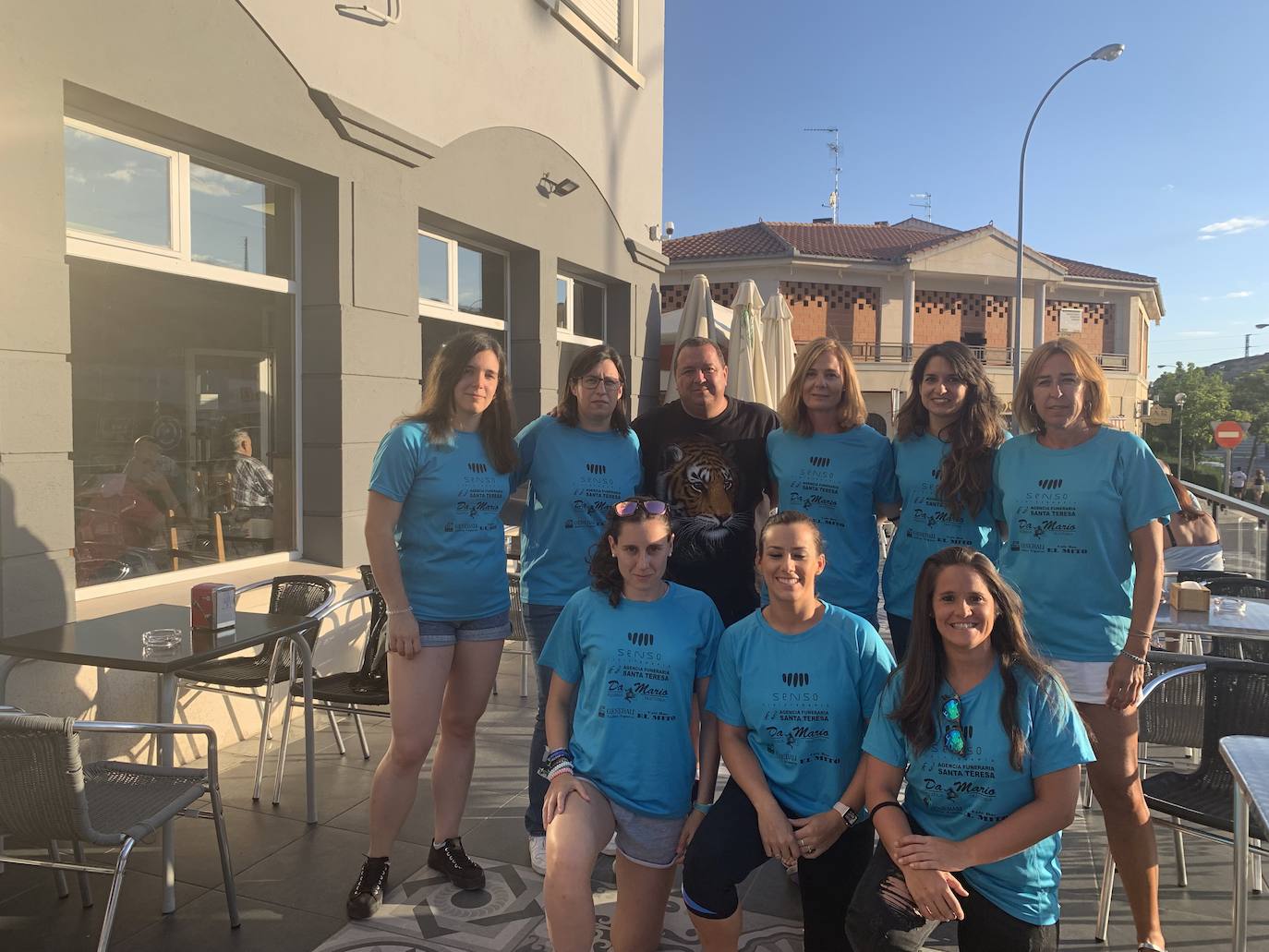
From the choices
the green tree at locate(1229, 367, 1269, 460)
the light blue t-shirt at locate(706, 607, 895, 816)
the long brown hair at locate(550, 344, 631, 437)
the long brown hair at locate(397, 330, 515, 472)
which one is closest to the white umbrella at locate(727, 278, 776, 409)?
the long brown hair at locate(550, 344, 631, 437)

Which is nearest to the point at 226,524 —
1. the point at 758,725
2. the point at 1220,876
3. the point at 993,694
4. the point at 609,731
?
the point at 609,731

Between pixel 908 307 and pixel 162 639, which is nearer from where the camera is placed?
pixel 162 639

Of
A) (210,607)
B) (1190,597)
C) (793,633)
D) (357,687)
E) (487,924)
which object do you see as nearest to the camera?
(793,633)

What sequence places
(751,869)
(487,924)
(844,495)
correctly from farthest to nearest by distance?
(844,495) → (487,924) → (751,869)

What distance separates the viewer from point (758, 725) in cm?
230

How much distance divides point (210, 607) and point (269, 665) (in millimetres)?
822

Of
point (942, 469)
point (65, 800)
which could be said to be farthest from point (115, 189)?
point (942, 469)

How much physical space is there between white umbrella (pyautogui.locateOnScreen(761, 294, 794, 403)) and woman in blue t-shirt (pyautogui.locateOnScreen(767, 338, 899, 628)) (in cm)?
528

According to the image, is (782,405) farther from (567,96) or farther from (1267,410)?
(1267,410)

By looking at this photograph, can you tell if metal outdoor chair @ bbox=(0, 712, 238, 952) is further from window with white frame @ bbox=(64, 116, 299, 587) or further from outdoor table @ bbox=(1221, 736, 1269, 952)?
outdoor table @ bbox=(1221, 736, 1269, 952)

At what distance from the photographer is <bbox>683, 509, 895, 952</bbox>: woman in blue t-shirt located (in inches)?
85.1

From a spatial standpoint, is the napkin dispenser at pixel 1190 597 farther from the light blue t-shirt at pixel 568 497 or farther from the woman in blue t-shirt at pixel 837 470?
the light blue t-shirt at pixel 568 497

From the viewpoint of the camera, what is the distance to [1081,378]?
2555mm

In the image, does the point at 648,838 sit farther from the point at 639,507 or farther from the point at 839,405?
the point at 839,405
